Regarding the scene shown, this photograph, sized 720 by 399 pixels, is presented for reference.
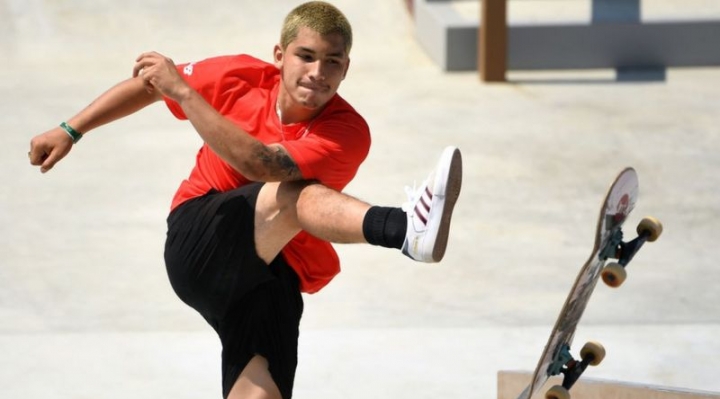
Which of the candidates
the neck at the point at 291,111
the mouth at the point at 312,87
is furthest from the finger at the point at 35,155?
the mouth at the point at 312,87

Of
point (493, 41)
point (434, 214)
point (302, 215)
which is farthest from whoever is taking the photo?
point (493, 41)

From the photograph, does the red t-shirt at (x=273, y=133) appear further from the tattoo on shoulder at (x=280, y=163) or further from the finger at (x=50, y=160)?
the finger at (x=50, y=160)

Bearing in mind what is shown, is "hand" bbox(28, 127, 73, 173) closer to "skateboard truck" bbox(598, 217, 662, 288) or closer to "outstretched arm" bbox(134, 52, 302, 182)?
"outstretched arm" bbox(134, 52, 302, 182)

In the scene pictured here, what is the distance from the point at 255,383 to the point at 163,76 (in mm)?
920

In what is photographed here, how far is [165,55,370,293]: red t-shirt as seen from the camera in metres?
3.62

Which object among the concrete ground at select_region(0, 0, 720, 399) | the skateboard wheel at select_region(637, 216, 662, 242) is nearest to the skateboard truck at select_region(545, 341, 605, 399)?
the skateboard wheel at select_region(637, 216, 662, 242)

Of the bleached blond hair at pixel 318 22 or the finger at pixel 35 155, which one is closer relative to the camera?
the bleached blond hair at pixel 318 22

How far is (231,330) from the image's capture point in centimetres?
377

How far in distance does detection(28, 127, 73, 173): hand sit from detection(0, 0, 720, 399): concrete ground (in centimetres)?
126

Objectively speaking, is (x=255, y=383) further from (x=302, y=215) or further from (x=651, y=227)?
(x=651, y=227)

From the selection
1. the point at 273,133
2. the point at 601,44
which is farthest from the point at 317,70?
the point at 601,44

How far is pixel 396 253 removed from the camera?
649 centimetres

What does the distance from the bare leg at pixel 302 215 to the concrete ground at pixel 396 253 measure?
1326mm

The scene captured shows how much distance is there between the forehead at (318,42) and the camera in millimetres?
3590
